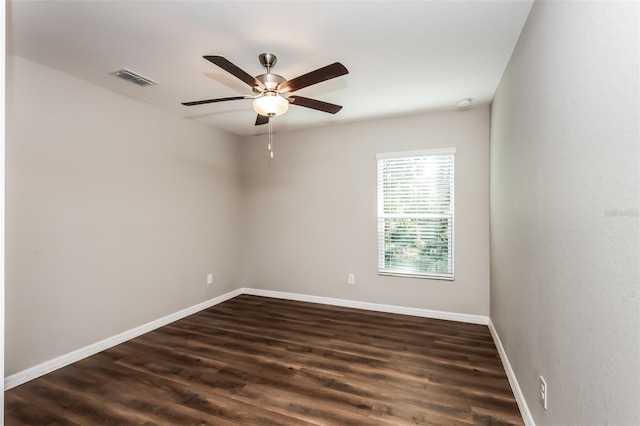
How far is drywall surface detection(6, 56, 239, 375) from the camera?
247 cm

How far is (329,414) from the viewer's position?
205 cm

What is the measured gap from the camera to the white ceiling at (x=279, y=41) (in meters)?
1.88

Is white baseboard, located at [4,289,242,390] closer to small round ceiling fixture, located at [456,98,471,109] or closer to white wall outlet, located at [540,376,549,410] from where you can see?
white wall outlet, located at [540,376,549,410]

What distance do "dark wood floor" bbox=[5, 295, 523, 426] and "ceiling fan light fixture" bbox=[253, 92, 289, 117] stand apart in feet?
7.04

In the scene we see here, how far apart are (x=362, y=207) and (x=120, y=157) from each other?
9.65ft

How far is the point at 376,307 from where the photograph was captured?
4203 millimetres

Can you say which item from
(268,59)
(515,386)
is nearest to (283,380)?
(515,386)

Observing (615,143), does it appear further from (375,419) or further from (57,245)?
(57,245)

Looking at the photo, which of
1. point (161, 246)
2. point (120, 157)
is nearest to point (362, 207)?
point (161, 246)

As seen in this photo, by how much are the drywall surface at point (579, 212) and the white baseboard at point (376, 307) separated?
1594mm

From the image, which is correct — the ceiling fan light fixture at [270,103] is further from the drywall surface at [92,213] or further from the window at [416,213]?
the window at [416,213]

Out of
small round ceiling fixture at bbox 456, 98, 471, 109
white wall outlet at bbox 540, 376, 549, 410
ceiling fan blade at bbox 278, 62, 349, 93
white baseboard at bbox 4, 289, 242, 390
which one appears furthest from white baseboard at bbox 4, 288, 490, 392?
ceiling fan blade at bbox 278, 62, 349, 93

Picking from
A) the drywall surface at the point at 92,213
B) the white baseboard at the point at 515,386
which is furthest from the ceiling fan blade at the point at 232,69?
the white baseboard at the point at 515,386

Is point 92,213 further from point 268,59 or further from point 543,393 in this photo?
point 543,393
